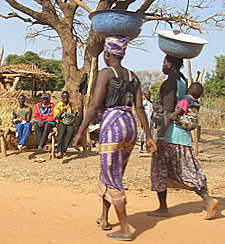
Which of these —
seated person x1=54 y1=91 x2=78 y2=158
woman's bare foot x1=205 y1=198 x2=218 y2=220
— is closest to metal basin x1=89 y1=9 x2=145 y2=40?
woman's bare foot x1=205 y1=198 x2=218 y2=220

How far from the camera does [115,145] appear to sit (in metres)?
3.73

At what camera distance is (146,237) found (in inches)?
151

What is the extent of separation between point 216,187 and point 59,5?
8805 millimetres

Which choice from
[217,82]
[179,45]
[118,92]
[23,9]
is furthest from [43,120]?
[217,82]

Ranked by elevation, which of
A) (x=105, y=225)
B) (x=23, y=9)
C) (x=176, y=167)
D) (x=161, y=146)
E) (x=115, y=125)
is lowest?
(x=105, y=225)

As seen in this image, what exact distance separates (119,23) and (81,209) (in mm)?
2316

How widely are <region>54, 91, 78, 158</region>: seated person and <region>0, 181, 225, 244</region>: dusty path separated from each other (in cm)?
363

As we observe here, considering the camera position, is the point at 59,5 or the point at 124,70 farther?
the point at 59,5

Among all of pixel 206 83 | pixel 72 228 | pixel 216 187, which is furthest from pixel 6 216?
pixel 206 83

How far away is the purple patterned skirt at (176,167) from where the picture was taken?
14.7 ft

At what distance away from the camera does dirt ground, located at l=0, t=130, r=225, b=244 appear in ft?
12.5

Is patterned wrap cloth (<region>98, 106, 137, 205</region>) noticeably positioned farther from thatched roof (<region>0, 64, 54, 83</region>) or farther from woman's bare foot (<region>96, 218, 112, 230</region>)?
thatched roof (<region>0, 64, 54, 83</region>)

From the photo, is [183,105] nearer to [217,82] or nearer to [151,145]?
[151,145]

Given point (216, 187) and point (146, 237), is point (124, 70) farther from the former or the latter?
point (216, 187)
